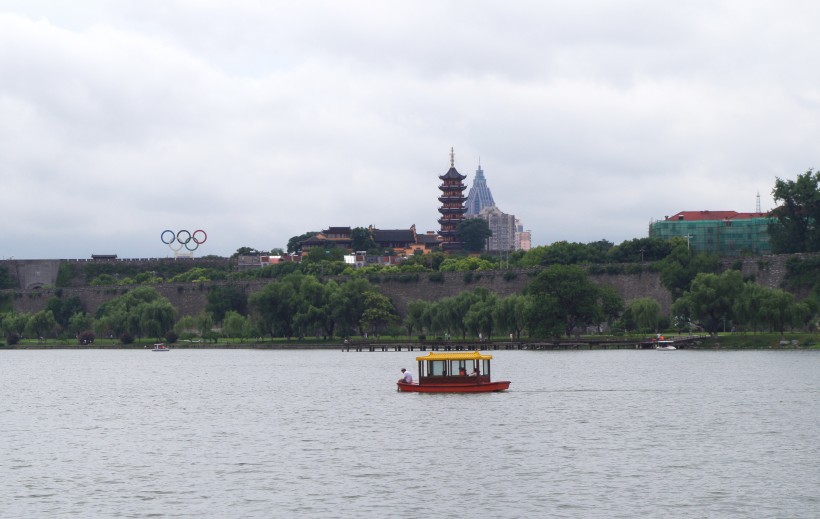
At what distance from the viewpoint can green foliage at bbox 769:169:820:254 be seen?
9338 centimetres

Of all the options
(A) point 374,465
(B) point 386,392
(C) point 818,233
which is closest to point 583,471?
(A) point 374,465

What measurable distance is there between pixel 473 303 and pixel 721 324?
666 inches

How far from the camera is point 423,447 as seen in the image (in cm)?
3328

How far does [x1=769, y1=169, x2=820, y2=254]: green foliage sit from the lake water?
35.3 metres

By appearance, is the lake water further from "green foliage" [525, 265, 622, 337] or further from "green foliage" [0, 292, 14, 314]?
"green foliage" [0, 292, 14, 314]

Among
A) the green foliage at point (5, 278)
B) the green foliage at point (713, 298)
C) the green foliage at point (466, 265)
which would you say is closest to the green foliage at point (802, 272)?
the green foliage at point (713, 298)

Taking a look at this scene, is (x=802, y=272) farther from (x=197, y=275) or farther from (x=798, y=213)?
(x=197, y=275)

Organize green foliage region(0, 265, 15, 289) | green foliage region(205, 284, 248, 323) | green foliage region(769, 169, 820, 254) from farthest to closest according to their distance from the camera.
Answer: green foliage region(0, 265, 15, 289), green foliage region(205, 284, 248, 323), green foliage region(769, 169, 820, 254)

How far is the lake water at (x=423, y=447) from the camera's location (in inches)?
1002

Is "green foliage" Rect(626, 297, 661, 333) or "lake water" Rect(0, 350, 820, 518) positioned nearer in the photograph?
"lake water" Rect(0, 350, 820, 518)

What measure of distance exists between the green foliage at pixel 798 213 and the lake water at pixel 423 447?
35.3m

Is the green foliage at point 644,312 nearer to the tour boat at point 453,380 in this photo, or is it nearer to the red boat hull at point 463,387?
the tour boat at point 453,380

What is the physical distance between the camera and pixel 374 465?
3027 cm

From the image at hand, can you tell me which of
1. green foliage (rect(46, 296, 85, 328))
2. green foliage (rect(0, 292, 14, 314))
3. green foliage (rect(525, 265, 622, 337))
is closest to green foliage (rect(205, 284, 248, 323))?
green foliage (rect(46, 296, 85, 328))
